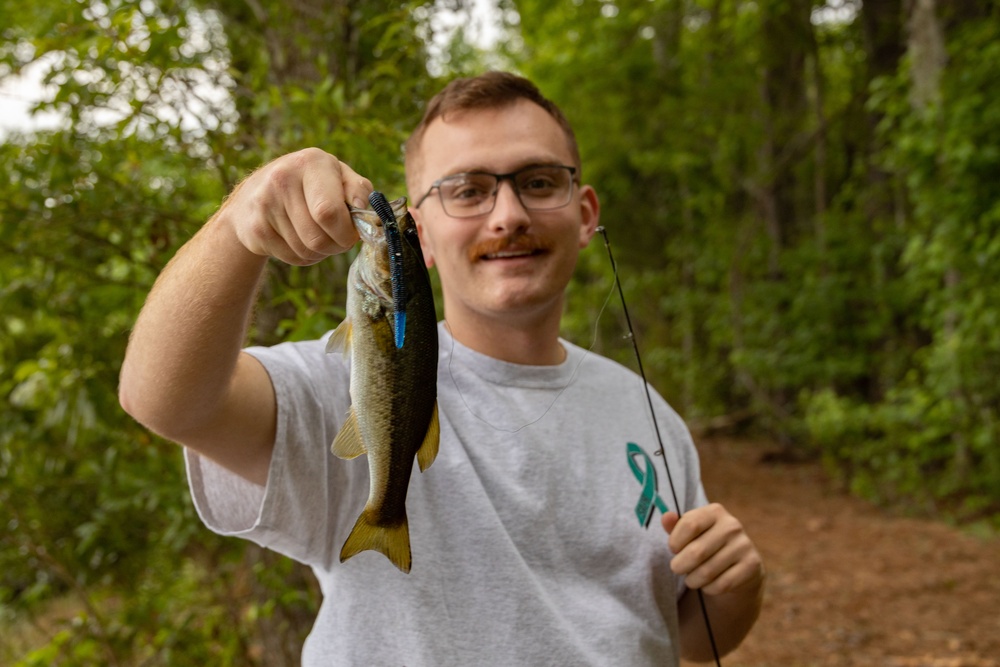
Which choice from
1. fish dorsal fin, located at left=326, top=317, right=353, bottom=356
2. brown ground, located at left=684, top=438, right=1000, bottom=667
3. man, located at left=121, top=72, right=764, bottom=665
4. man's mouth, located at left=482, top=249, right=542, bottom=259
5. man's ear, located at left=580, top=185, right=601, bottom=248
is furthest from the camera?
brown ground, located at left=684, top=438, right=1000, bottom=667

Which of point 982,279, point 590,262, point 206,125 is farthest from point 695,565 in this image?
point 590,262

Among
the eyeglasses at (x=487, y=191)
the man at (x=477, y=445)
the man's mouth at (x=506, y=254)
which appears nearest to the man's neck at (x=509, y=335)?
the man at (x=477, y=445)

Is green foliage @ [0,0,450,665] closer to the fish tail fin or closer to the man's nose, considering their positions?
the man's nose

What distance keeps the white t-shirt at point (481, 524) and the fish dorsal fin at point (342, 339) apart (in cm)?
36

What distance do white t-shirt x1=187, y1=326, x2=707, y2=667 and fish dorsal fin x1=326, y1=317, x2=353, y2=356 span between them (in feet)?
1.17

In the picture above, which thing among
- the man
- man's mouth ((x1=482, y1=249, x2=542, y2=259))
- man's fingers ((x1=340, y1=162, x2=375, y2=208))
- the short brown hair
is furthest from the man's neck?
man's fingers ((x1=340, y1=162, x2=375, y2=208))

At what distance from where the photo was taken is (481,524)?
71.1 inches

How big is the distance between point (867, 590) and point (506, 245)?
233 inches

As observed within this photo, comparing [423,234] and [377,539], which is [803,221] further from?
[377,539]

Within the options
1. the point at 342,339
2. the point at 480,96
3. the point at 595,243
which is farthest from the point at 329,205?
the point at 595,243

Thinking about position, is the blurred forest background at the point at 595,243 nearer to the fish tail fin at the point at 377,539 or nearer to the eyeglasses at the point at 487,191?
the eyeglasses at the point at 487,191

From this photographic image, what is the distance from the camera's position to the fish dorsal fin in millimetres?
1284

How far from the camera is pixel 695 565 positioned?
197 centimetres

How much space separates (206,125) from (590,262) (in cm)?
1100
